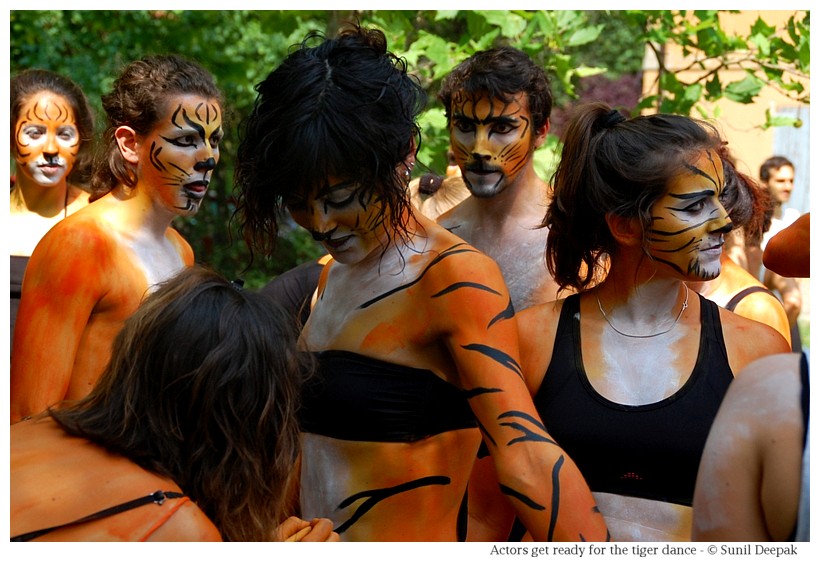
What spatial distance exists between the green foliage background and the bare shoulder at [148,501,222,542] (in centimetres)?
181

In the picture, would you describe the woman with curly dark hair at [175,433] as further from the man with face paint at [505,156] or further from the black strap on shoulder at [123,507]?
the man with face paint at [505,156]

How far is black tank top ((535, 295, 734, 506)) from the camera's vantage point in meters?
2.30

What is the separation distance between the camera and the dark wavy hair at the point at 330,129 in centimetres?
233

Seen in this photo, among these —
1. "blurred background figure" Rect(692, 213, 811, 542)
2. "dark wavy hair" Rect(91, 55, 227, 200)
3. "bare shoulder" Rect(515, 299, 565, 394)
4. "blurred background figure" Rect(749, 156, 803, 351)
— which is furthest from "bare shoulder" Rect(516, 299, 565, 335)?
"blurred background figure" Rect(749, 156, 803, 351)

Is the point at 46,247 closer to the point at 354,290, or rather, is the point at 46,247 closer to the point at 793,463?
the point at 354,290

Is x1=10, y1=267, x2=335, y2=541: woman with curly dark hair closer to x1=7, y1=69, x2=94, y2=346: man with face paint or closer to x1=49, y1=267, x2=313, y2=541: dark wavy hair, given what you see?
x1=49, y1=267, x2=313, y2=541: dark wavy hair

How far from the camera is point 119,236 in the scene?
9.80 feet

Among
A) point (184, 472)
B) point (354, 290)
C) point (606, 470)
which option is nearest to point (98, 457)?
point (184, 472)

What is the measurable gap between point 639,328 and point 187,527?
1115 millimetres

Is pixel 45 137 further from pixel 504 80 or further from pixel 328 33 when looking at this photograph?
pixel 328 33

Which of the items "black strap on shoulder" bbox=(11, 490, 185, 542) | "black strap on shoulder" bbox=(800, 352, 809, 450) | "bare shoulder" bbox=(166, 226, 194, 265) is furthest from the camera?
"bare shoulder" bbox=(166, 226, 194, 265)

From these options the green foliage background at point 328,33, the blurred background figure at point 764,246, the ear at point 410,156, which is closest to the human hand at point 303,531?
the ear at point 410,156

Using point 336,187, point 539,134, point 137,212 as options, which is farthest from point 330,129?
point 539,134
